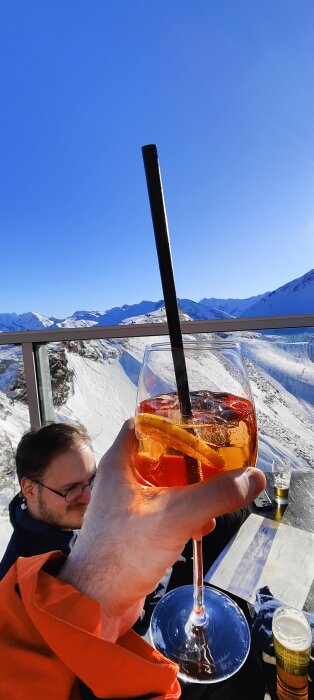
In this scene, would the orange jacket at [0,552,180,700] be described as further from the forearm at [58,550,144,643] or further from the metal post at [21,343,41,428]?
the metal post at [21,343,41,428]

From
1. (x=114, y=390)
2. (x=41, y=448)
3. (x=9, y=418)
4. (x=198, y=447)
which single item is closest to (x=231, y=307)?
(x=114, y=390)

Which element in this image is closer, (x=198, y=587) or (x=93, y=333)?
(x=198, y=587)

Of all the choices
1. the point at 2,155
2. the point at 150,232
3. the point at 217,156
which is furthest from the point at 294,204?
the point at 150,232

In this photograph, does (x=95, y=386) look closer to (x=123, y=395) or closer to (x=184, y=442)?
(x=123, y=395)

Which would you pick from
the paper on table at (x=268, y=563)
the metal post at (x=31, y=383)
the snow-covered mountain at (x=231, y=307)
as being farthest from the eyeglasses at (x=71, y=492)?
the snow-covered mountain at (x=231, y=307)

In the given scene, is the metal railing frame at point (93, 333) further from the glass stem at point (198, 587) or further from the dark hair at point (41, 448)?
the glass stem at point (198, 587)
